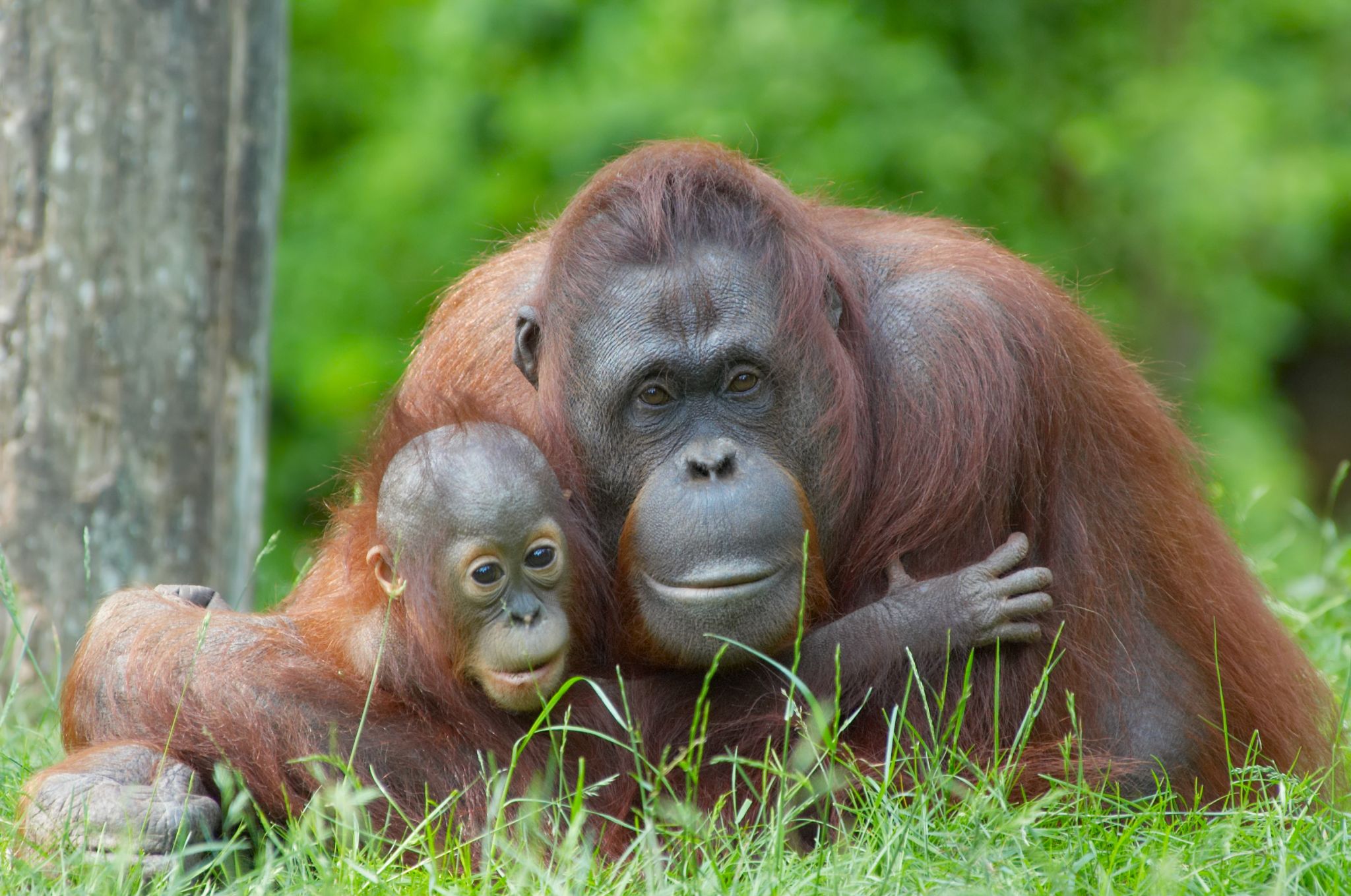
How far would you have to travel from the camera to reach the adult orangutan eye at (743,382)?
334cm

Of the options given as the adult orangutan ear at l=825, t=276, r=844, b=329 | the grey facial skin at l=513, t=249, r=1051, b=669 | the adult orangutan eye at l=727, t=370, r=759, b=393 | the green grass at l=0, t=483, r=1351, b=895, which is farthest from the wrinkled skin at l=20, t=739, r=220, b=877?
the adult orangutan ear at l=825, t=276, r=844, b=329

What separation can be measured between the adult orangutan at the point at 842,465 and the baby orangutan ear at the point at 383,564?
105 millimetres

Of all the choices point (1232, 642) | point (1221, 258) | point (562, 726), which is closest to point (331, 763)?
point (562, 726)

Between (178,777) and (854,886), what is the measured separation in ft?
4.65

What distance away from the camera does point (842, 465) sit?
339 centimetres

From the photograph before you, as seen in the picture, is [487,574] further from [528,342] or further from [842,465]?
[842,465]

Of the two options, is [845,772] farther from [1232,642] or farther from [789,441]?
[1232,642]

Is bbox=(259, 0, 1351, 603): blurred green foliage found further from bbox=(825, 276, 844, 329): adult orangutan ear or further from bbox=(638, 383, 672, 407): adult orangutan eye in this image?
bbox=(638, 383, 672, 407): adult orangutan eye

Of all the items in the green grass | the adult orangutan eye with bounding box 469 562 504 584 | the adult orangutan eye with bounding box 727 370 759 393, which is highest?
the adult orangutan eye with bounding box 727 370 759 393

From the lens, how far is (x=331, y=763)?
327 centimetres

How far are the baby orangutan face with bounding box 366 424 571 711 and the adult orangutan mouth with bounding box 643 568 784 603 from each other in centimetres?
31

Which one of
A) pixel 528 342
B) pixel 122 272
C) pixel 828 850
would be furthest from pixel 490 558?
pixel 122 272

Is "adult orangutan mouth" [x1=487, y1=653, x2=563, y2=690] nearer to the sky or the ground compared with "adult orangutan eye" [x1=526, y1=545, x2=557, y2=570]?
nearer to the ground

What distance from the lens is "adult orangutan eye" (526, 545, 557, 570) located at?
3279mm
